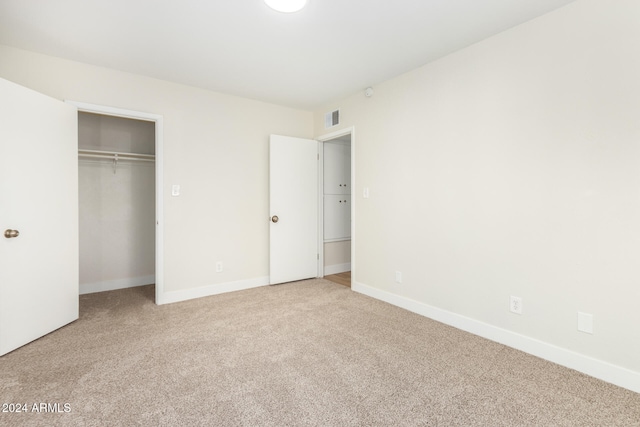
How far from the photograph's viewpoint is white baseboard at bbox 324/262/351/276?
4.67 metres

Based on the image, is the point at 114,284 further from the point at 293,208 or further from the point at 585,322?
the point at 585,322

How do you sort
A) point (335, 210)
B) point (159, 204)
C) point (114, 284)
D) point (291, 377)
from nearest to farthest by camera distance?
point (291, 377) → point (159, 204) → point (114, 284) → point (335, 210)

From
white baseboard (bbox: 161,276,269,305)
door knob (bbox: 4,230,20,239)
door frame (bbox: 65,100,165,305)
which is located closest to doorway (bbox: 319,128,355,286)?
white baseboard (bbox: 161,276,269,305)

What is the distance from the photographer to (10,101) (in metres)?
2.24

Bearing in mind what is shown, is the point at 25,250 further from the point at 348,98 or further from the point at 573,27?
the point at 573,27

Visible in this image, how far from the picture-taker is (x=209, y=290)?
3668mm

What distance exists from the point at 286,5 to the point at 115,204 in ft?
11.1

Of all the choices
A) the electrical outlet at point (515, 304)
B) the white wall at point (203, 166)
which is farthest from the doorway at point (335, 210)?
the electrical outlet at point (515, 304)

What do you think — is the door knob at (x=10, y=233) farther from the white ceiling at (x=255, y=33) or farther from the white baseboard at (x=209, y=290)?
the white ceiling at (x=255, y=33)

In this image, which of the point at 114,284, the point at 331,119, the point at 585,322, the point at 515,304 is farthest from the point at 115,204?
the point at 585,322

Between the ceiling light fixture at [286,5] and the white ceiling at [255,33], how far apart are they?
8cm

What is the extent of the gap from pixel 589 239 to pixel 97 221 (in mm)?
4973

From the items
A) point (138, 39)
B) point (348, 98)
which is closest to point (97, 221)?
point (138, 39)

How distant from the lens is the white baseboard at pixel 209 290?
3.40m
